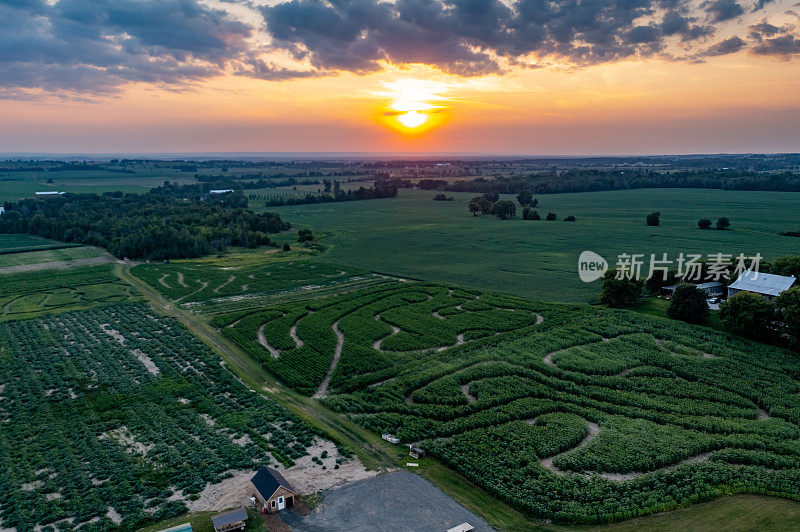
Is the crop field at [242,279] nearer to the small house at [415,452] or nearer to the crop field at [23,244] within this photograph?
the crop field at [23,244]

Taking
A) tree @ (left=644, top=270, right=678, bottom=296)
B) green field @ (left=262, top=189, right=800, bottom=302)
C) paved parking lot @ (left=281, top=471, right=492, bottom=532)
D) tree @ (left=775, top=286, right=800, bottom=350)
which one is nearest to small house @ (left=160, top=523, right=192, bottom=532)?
paved parking lot @ (left=281, top=471, right=492, bottom=532)

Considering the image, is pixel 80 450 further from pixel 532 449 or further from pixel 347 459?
pixel 532 449

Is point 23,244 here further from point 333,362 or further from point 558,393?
point 558,393

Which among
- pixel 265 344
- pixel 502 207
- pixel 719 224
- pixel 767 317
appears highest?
pixel 502 207

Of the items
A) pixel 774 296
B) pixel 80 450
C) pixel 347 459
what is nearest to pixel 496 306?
pixel 774 296

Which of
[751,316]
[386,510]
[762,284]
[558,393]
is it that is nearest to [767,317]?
[751,316]

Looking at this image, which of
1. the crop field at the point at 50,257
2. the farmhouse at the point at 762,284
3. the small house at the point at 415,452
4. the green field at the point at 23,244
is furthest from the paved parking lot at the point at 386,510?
the green field at the point at 23,244
